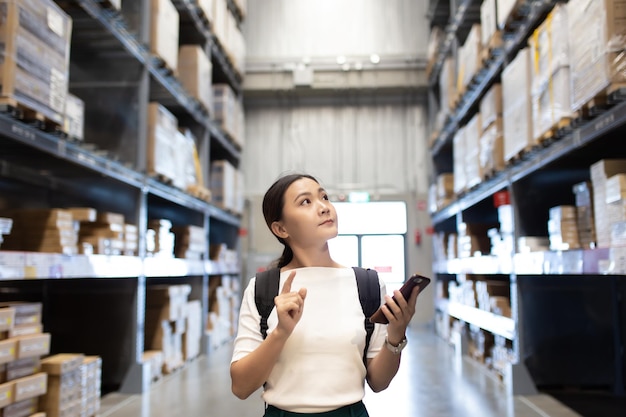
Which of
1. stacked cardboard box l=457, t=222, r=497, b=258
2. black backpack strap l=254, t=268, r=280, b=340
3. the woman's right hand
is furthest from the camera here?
stacked cardboard box l=457, t=222, r=497, b=258

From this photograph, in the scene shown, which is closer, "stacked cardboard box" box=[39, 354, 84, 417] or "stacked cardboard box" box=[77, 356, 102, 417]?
"stacked cardboard box" box=[39, 354, 84, 417]

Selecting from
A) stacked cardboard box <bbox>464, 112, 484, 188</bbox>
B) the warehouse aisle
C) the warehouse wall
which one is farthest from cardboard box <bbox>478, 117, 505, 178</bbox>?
the warehouse wall

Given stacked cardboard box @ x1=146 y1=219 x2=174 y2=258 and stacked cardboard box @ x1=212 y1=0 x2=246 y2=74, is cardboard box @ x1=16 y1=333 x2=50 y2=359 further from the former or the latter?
stacked cardboard box @ x1=212 y1=0 x2=246 y2=74

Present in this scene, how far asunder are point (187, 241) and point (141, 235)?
1.80 meters

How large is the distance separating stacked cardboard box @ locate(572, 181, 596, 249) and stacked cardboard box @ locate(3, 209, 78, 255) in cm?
358

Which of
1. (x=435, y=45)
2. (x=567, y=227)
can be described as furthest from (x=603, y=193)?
(x=435, y=45)

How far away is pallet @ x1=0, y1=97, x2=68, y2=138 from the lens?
A: 3178mm

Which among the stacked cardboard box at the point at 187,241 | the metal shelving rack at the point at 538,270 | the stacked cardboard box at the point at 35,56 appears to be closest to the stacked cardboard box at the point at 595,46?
the metal shelving rack at the point at 538,270

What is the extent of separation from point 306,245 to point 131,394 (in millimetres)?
3997

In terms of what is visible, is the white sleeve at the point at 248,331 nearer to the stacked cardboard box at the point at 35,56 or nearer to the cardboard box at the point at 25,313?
the cardboard box at the point at 25,313

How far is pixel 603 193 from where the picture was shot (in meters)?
3.42

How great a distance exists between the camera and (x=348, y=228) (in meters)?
11.3

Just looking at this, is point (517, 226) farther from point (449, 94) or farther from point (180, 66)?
point (180, 66)

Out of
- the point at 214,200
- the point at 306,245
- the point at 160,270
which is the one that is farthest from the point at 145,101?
the point at 306,245
